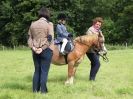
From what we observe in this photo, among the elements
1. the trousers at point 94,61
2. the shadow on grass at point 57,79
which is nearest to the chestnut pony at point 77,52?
the trousers at point 94,61

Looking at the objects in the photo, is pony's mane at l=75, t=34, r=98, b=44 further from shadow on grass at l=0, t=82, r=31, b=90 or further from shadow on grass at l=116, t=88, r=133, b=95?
shadow on grass at l=0, t=82, r=31, b=90

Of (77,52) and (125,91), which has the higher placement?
(77,52)

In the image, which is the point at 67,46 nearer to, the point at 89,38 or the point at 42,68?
the point at 89,38

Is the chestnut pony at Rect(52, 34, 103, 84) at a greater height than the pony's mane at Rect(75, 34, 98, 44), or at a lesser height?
lesser

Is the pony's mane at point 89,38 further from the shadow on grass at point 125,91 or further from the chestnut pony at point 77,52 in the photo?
the shadow on grass at point 125,91

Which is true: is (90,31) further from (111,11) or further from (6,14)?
(111,11)

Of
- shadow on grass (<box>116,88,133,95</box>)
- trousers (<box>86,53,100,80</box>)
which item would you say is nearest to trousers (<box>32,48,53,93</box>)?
shadow on grass (<box>116,88,133,95</box>)

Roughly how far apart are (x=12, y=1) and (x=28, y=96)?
152ft

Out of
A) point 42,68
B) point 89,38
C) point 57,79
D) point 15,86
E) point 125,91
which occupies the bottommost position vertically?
point 57,79

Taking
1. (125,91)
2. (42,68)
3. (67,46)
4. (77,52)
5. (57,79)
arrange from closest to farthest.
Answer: (42,68), (125,91), (67,46), (77,52), (57,79)

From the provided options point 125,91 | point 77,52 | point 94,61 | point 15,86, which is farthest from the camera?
point 94,61

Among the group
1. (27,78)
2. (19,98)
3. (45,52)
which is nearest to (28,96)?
(19,98)

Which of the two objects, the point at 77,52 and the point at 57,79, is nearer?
the point at 77,52

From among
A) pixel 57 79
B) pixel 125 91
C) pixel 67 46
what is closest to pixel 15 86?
pixel 67 46
